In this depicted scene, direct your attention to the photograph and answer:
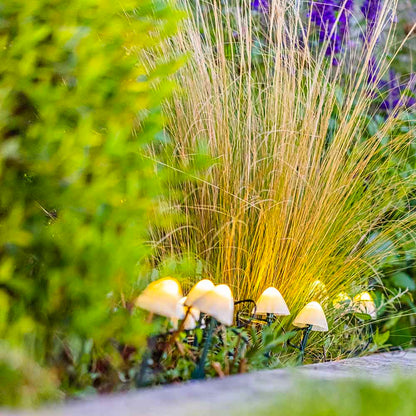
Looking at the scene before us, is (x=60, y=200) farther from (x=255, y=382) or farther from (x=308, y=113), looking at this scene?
(x=308, y=113)

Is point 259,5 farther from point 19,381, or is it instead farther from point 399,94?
point 19,381

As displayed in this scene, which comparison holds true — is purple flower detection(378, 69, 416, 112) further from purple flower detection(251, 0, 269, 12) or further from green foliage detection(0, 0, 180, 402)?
green foliage detection(0, 0, 180, 402)

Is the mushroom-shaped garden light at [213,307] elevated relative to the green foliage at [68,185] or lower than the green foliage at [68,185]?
lower

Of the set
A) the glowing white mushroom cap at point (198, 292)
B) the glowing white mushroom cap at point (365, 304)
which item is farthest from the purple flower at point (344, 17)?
the glowing white mushroom cap at point (198, 292)

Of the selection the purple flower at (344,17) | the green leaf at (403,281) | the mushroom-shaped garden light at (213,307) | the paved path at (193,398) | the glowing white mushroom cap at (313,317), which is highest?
the purple flower at (344,17)

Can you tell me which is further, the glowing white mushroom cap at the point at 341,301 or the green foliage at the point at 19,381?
the glowing white mushroom cap at the point at 341,301

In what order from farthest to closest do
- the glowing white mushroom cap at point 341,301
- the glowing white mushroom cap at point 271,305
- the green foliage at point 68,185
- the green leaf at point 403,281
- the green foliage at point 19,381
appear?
the green leaf at point 403,281, the glowing white mushroom cap at point 341,301, the glowing white mushroom cap at point 271,305, the green foliage at point 68,185, the green foliage at point 19,381

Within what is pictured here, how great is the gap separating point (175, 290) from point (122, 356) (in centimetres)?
18

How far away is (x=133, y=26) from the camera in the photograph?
1.63m

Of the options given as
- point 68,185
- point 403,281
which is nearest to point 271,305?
point 68,185

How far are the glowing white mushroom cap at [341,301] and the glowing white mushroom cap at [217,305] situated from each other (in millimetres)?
965

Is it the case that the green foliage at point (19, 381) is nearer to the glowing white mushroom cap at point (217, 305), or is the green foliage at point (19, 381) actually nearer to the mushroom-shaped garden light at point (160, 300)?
the mushroom-shaped garden light at point (160, 300)

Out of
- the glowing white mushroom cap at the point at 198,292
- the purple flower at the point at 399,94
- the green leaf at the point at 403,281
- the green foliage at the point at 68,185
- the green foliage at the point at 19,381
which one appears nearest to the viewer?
the green foliage at the point at 19,381

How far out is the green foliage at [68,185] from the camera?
134cm
